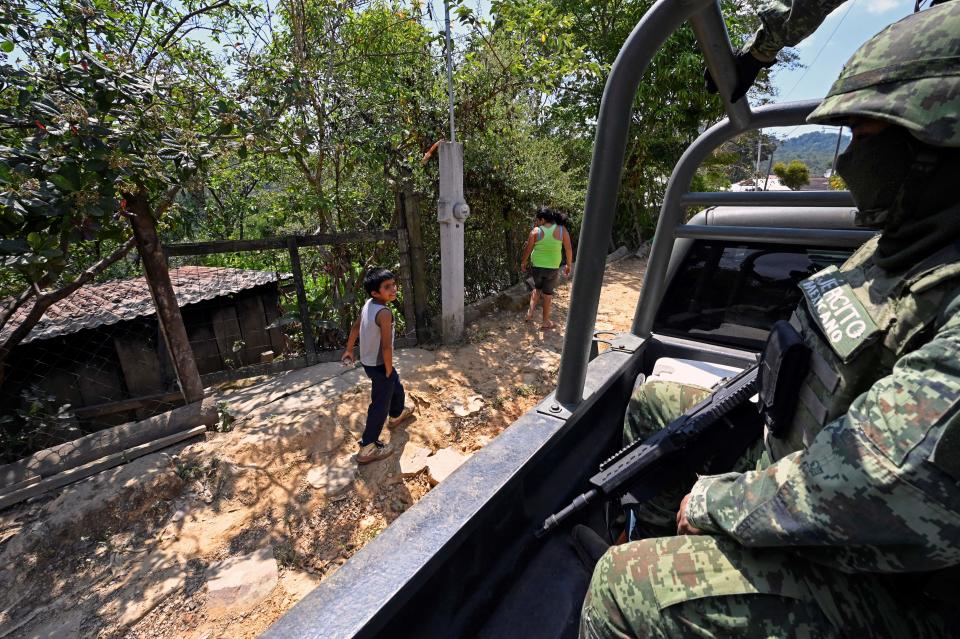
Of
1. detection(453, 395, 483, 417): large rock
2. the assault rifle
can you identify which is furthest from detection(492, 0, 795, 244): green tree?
the assault rifle

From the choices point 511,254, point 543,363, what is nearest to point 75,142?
point 543,363

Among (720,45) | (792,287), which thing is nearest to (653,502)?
(792,287)

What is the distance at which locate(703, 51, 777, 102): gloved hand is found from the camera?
1.28 meters

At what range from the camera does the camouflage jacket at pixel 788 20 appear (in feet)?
3.43

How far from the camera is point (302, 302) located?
459 centimetres

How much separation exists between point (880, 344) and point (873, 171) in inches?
13.3

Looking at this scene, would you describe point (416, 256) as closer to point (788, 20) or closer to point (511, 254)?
point (511, 254)

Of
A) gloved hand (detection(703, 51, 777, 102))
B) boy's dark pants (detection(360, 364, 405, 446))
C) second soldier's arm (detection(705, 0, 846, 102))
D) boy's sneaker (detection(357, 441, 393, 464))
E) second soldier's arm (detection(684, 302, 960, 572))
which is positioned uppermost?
second soldier's arm (detection(705, 0, 846, 102))

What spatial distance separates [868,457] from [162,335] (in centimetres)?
530

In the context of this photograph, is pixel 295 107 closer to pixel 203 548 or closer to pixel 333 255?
pixel 333 255

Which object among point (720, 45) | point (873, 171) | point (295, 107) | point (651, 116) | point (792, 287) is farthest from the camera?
point (651, 116)

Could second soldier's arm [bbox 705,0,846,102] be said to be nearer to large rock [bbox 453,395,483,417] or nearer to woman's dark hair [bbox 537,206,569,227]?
large rock [bbox 453,395,483,417]

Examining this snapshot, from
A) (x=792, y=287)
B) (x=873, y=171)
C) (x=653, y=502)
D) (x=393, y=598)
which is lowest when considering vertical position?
(x=653, y=502)

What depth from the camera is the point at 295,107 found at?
3846 millimetres
